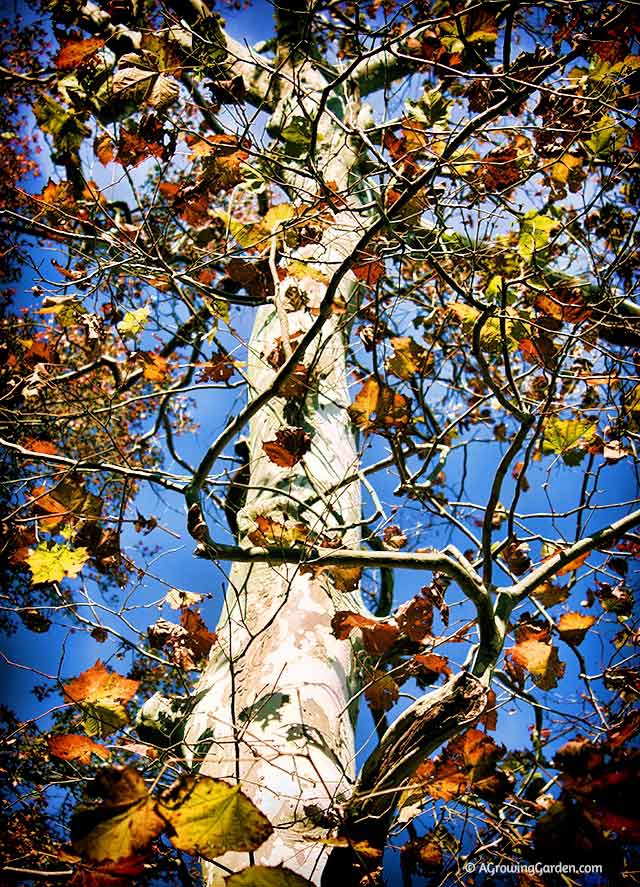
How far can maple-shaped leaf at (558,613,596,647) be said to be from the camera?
5.16ft

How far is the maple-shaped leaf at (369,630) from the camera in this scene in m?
1.38

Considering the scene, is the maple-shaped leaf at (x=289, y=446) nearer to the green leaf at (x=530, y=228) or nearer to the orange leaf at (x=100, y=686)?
the orange leaf at (x=100, y=686)

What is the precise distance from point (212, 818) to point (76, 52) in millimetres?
1929

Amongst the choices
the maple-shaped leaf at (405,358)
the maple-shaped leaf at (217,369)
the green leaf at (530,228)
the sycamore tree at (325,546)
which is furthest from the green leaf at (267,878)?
the green leaf at (530,228)

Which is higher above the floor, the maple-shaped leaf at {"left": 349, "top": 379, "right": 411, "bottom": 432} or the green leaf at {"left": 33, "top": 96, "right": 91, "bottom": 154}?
the green leaf at {"left": 33, "top": 96, "right": 91, "bottom": 154}

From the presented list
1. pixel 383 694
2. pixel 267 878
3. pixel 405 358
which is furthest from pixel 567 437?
pixel 267 878

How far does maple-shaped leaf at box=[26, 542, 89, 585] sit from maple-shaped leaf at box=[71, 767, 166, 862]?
2.91ft

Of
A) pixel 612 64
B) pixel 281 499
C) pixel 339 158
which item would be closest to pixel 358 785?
pixel 281 499

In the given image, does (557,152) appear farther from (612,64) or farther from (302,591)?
(302,591)

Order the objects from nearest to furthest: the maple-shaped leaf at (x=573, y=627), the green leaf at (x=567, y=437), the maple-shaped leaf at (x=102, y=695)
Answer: the maple-shaped leaf at (x=102, y=695) → the maple-shaped leaf at (x=573, y=627) → the green leaf at (x=567, y=437)

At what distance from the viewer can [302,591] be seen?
1519mm

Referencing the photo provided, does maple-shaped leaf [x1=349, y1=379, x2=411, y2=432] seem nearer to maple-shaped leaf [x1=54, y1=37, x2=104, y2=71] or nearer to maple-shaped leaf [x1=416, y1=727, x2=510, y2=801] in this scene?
maple-shaped leaf [x1=416, y1=727, x2=510, y2=801]

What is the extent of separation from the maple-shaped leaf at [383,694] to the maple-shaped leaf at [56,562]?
892 millimetres

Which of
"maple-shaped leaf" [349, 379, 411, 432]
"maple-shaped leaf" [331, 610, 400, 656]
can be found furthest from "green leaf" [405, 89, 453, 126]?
"maple-shaped leaf" [331, 610, 400, 656]
